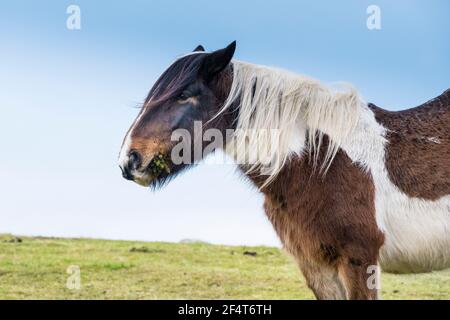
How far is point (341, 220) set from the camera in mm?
4348

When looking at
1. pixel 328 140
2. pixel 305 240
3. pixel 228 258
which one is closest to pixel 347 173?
pixel 328 140

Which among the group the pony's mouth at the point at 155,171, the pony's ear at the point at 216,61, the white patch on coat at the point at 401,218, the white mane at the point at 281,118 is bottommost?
the white patch on coat at the point at 401,218

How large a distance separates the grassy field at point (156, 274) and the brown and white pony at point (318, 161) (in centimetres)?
433

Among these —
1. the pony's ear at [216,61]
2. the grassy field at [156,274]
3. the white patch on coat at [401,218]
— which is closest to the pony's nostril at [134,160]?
the pony's ear at [216,61]

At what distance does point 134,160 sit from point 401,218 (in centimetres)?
229

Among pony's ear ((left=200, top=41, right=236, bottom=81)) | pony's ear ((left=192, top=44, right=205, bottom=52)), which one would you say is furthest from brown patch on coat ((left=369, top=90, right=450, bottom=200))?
pony's ear ((left=192, top=44, right=205, bottom=52))

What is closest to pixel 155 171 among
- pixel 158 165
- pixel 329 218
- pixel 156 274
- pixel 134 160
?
pixel 158 165

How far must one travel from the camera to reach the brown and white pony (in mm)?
4410

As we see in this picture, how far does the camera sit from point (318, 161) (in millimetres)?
4605

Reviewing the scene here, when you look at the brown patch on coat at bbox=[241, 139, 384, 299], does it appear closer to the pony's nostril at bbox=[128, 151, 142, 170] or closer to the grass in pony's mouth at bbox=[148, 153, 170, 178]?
the grass in pony's mouth at bbox=[148, 153, 170, 178]

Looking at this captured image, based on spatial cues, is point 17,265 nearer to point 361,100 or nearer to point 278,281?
point 278,281

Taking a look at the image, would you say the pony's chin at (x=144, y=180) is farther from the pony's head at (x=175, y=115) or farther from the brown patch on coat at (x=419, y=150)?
the brown patch on coat at (x=419, y=150)

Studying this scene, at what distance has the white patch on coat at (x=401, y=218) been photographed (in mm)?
4551

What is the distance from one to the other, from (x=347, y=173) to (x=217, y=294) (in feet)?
21.1
